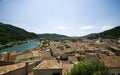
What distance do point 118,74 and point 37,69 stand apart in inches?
626

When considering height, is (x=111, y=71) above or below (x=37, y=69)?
below

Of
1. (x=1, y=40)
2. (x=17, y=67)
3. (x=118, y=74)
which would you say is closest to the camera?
(x=17, y=67)

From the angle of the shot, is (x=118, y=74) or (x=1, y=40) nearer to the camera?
(x=118, y=74)

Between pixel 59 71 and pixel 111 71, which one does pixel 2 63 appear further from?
pixel 111 71

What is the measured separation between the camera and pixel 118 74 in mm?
30000

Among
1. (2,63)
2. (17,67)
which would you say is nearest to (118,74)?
(17,67)

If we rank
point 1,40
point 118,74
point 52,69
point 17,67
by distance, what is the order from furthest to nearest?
point 1,40 < point 118,74 < point 17,67 < point 52,69

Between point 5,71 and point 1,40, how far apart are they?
139 meters

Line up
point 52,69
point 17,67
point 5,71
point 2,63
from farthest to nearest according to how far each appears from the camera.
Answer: point 2,63, point 17,67, point 5,71, point 52,69

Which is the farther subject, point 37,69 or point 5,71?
point 5,71

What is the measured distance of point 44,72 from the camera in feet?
74.2

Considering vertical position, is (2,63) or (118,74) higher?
(2,63)

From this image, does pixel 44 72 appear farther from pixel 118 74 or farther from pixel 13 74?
pixel 118 74

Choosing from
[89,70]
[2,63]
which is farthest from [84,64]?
[2,63]
